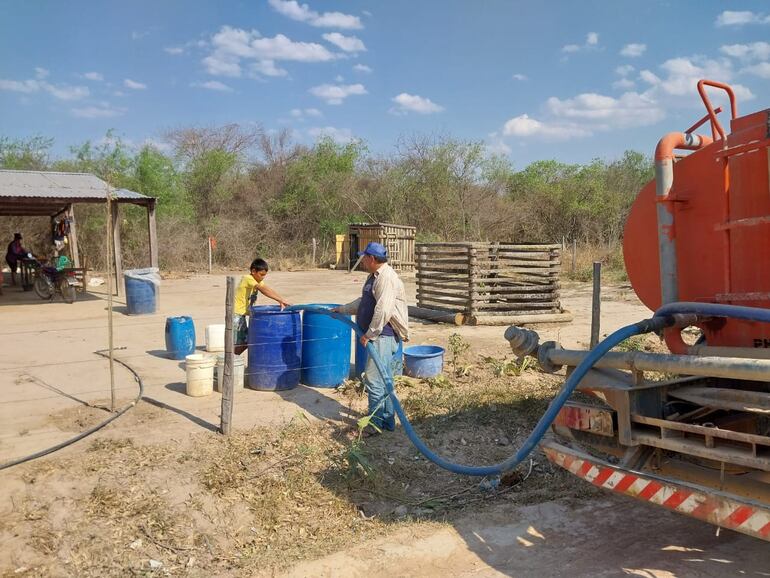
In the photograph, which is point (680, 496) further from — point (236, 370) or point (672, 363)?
point (236, 370)

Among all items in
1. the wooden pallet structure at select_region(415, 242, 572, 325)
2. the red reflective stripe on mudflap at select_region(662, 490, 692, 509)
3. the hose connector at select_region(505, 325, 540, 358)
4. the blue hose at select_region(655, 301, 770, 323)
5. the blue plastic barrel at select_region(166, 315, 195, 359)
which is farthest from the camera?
the wooden pallet structure at select_region(415, 242, 572, 325)

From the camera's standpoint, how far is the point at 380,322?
5719mm

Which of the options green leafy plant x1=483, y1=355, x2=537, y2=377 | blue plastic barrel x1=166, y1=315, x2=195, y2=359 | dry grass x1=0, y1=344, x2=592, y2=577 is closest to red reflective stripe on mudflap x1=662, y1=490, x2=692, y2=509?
dry grass x1=0, y1=344, x2=592, y2=577

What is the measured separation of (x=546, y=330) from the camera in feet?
38.9

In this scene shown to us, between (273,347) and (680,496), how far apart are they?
4644 millimetres

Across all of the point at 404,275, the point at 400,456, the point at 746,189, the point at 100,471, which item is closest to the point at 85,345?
the point at 100,471

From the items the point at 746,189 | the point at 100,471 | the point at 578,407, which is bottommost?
the point at 100,471

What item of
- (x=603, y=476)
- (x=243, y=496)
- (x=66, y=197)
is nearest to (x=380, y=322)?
(x=243, y=496)

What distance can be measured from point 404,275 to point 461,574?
72.0 ft

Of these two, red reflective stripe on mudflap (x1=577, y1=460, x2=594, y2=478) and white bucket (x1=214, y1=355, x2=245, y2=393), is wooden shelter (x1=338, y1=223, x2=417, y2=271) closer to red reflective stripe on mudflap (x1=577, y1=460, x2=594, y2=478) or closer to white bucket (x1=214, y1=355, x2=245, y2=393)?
white bucket (x1=214, y1=355, x2=245, y2=393)

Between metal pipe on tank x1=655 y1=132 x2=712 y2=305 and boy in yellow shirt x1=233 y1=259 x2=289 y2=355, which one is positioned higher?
metal pipe on tank x1=655 y1=132 x2=712 y2=305

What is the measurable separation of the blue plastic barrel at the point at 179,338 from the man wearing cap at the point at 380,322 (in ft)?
12.4

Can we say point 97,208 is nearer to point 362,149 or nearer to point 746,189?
point 362,149

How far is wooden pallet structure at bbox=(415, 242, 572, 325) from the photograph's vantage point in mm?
12547
